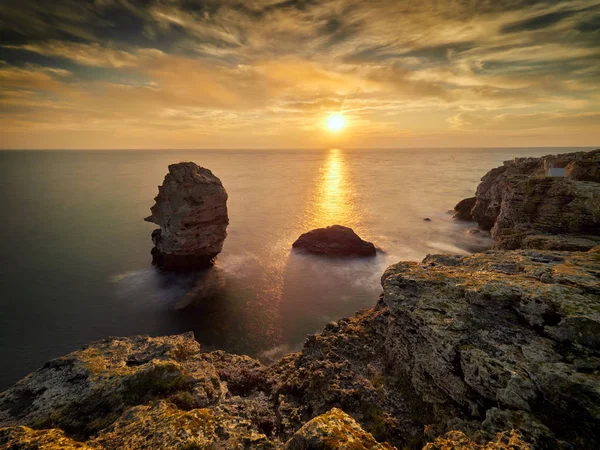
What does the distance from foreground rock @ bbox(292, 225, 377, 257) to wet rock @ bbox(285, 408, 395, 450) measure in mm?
52964

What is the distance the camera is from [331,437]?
9414 mm

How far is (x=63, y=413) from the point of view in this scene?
1260 centimetres

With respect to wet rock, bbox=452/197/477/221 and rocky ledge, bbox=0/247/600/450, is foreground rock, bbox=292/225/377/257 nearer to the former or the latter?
wet rock, bbox=452/197/477/221

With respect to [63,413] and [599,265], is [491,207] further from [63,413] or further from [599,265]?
[63,413]

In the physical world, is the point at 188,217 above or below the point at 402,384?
below

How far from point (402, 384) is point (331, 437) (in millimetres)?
8922

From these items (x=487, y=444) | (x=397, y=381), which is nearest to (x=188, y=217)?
(x=397, y=381)

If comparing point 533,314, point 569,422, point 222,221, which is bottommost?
point 222,221

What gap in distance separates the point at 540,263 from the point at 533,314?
6.45m

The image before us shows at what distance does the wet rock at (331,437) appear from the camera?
9.20 metres

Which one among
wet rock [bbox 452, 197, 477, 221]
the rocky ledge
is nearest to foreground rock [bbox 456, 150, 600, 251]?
the rocky ledge

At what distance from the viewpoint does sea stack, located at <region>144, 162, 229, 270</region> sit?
51.6 meters

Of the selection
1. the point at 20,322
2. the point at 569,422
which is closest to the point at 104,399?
the point at 569,422

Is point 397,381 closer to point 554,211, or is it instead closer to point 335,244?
point 554,211
